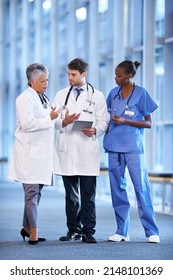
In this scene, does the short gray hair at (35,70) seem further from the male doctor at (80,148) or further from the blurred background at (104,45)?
the blurred background at (104,45)

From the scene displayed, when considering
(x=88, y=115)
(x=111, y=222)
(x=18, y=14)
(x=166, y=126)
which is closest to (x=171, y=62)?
(x=166, y=126)

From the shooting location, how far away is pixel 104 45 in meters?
13.7

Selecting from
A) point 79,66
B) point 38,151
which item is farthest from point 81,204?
point 79,66

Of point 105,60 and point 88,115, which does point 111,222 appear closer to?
point 88,115

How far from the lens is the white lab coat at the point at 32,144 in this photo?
578cm

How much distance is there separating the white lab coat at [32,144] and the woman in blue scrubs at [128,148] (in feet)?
1.52

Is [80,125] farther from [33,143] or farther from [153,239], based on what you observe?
[153,239]

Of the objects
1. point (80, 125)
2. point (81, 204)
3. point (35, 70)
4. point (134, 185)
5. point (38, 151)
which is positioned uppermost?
point (35, 70)

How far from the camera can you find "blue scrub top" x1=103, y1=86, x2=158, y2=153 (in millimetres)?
5910

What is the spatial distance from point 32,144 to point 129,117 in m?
0.73

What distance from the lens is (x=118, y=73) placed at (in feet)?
19.1

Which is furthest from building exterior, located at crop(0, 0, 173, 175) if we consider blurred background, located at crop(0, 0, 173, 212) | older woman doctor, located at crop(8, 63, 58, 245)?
older woman doctor, located at crop(8, 63, 58, 245)

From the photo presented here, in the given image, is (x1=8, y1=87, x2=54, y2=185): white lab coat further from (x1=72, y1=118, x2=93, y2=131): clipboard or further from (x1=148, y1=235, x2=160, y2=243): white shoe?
(x1=148, y1=235, x2=160, y2=243): white shoe
